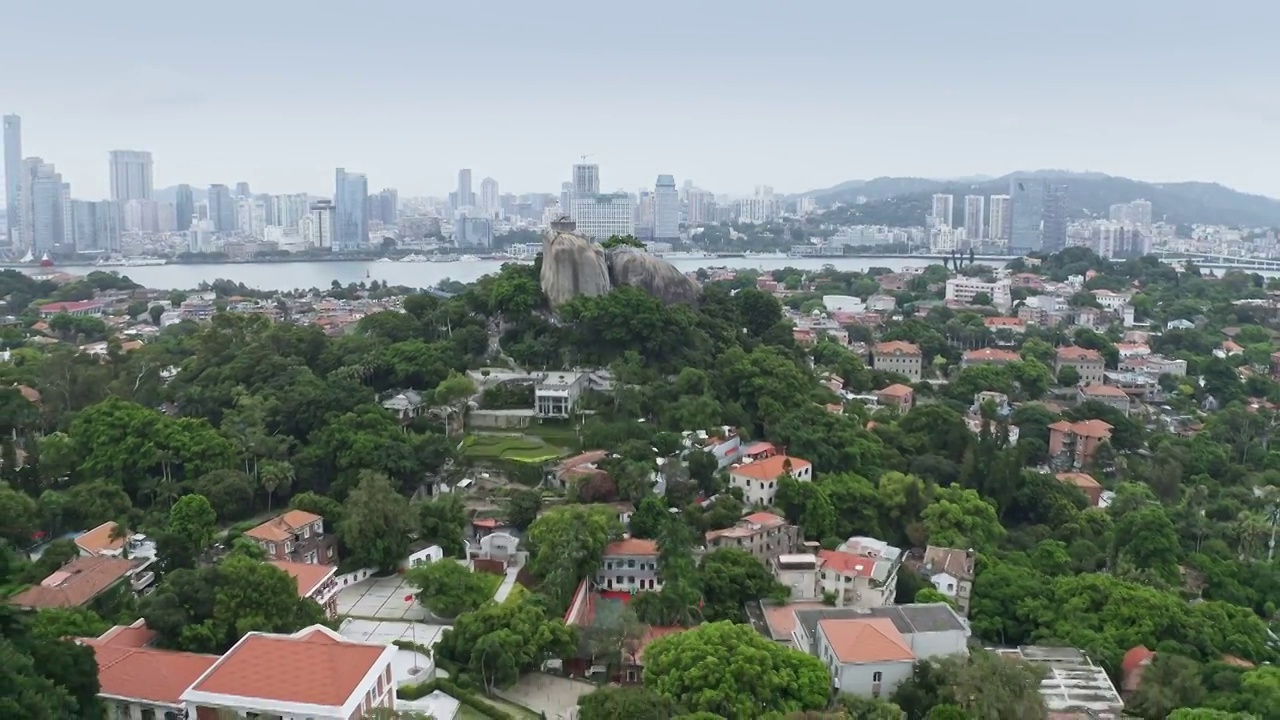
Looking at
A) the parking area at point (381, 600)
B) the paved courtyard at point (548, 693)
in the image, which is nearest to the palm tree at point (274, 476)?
the parking area at point (381, 600)

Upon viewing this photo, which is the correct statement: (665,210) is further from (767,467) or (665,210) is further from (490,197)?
(767,467)

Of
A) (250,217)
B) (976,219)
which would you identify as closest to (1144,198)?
(976,219)

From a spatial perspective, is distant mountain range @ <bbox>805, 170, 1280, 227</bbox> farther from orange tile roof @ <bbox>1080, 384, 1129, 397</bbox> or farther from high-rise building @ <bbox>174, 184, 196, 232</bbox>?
orange tile roof @ <bbox>1080, 384, 1129, 397</bbox>

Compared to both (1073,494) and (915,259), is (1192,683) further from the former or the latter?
(915,259)

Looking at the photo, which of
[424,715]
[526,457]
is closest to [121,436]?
[526,457]

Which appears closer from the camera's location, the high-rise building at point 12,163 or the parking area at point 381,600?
the parking area at point 381,600

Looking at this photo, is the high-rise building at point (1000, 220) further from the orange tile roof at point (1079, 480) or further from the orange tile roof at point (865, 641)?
the orange tile roof at point (865, 641)
